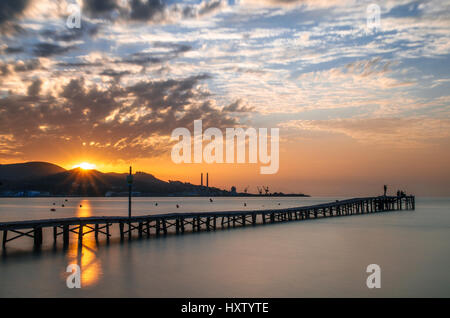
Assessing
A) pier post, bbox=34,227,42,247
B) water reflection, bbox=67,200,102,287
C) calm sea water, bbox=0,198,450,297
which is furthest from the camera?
pier post, bbox=34,227,42,247

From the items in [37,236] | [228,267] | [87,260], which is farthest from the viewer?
[37,236]

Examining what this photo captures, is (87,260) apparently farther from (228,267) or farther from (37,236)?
(228,267)

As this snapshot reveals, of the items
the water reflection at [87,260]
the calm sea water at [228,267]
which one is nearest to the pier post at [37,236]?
the calm sea water at [228,267]

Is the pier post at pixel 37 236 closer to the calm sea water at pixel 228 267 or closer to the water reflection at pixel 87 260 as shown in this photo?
the calm sea water at pixel 228 267

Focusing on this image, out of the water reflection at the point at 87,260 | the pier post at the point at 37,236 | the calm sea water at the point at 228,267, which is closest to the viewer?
the calm sea water at the point at 228,267

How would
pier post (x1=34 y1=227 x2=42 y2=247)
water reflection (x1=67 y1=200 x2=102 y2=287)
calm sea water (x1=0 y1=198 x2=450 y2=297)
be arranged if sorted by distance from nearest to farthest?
1. calm sea water (x1=0 y1=198 x2=450 y2=297)
2. water reflection (x1=67 y1=200 x2=102 y2=287)
3. pier post (x1=34 y1=227 x2=42 y2=247)

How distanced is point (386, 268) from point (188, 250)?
1310cm

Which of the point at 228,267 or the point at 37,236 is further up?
the point at 37,236

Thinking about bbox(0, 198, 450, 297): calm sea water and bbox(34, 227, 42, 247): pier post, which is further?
bbox(34, 227, 42, 247): pier post

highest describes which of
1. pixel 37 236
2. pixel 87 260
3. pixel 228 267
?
pixel 37 236


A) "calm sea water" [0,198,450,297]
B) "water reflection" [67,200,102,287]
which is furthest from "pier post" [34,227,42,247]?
"water reflection" [67,200,102,287]

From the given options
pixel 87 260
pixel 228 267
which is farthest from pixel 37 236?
pixel 228 267

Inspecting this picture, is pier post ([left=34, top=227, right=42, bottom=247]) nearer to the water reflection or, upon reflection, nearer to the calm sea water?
the calm sea water

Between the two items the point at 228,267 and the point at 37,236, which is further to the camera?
the point at 37,236
